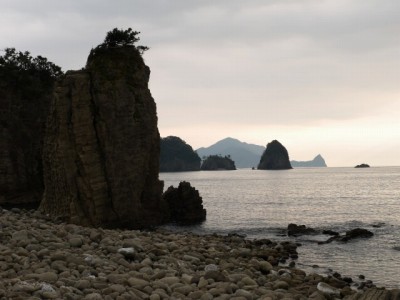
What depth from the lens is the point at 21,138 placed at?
64938mm

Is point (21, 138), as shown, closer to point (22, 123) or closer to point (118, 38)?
point (22, 123)

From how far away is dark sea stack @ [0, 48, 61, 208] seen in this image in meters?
A: 62.1

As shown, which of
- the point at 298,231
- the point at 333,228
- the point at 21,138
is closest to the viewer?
the point at 298,231

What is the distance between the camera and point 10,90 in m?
64.7

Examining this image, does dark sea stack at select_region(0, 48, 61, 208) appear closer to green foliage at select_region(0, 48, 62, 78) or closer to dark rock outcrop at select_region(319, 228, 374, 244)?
green foliage at select_region(0, 48, 62, 78)

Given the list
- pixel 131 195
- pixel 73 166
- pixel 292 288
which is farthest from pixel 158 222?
pixel 292 288

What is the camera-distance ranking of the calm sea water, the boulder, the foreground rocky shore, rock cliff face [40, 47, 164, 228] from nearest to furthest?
the foreground rocky shore → the calm sea water → the boulder → rock cliff face [40, 47, 164, 228]

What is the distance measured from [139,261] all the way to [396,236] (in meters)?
28.3

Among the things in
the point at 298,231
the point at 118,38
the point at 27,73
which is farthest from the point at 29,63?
the point at 298,231

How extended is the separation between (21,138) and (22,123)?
7.34 feet

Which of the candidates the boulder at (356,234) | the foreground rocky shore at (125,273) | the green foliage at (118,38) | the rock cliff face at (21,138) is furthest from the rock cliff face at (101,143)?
the rock cliff face at (21,138)

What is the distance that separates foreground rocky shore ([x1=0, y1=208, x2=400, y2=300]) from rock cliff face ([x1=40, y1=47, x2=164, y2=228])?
16.9 m

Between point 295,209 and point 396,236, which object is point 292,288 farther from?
point 295,209

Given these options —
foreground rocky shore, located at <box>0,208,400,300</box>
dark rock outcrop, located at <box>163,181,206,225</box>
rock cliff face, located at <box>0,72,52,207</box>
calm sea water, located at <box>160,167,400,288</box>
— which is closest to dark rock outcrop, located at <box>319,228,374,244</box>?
calm sea water, located at <box>160,167,400,288</box>
